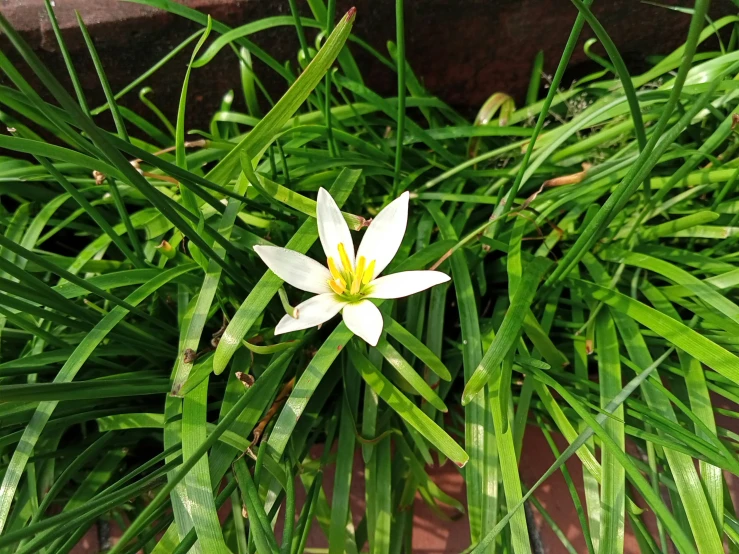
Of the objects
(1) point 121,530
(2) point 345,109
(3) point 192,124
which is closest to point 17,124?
(3) point 192,124

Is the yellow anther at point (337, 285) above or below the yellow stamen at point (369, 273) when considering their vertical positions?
below

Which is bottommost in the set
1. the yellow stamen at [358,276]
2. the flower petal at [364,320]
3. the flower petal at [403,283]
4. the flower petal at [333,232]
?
the flower petal at [364,320]

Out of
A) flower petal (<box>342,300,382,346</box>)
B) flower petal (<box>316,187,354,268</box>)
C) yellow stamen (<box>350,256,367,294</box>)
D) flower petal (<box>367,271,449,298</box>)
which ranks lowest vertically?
flower petal (<box>342,300,382,346</box>)

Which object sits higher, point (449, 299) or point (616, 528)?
point (449, 299)

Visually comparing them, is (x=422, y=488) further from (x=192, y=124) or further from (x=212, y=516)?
(x=192, y=124)

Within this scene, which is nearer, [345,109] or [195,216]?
[195,216]

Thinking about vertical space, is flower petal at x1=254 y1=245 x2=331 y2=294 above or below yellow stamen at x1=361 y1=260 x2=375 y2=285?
below

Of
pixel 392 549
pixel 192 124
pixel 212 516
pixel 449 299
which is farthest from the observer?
pixel 192 124
